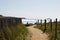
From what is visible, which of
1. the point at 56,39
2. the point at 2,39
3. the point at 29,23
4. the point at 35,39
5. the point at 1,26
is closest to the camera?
the point at 2,39

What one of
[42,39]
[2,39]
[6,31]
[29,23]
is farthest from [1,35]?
[29,23]

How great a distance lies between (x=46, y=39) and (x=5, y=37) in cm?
662

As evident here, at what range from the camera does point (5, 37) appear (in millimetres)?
9570

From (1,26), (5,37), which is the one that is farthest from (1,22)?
(5,37)

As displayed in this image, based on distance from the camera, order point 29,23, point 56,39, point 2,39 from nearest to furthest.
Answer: point 2,39 < point 56,39 < point 29,23

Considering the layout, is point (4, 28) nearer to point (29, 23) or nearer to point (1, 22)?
point (1, 22)

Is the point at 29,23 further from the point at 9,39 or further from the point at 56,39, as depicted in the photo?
the point at 9,39

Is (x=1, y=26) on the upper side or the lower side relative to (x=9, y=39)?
upper

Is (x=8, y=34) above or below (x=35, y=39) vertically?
above

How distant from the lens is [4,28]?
988 cm

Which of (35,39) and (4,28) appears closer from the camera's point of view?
(4,28)

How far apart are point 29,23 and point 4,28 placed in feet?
102

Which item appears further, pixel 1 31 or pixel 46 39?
pixel 46 39

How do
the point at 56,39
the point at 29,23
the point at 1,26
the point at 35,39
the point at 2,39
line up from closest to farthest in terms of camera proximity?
the point at 2,39, the point at 1,26, the point at 56,39, the point at 35,39, the point at 29,23
